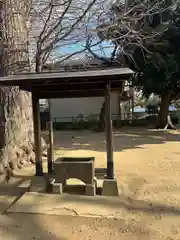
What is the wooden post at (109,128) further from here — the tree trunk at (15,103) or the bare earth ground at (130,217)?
the tree trunk at (15,103)

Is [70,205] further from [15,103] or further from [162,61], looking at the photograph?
[162,61]

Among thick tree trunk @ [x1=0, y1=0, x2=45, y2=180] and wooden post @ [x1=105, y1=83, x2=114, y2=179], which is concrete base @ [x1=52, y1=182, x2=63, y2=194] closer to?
wooden post @ [x1=105, y1=83, x2=114, y2=179]

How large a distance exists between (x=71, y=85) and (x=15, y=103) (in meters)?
2.28

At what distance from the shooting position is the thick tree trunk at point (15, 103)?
714 centimetres

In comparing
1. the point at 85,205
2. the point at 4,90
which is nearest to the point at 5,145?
the point at 4,90

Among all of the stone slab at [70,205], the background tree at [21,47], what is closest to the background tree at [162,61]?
the background tree at [21,47]

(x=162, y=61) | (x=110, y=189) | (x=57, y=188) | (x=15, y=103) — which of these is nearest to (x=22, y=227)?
(x=57, y=188)

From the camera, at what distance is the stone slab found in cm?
446

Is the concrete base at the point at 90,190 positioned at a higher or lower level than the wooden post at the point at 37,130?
lower

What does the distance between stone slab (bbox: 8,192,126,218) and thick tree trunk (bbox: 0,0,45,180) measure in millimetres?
1950

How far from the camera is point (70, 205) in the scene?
4.71 meters

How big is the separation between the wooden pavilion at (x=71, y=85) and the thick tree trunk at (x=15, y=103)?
1.31m

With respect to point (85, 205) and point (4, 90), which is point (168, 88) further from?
point (85, 205)

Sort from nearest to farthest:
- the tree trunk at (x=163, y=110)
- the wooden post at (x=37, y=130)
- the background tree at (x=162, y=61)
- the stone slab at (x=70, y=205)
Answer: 1. the stone slab at (x=70, y=205)
2. the wooden post at (x=37, y=130)
3. the background tree at (x=162, y=61)
4. the tree trunk at (x=163, y=110)
